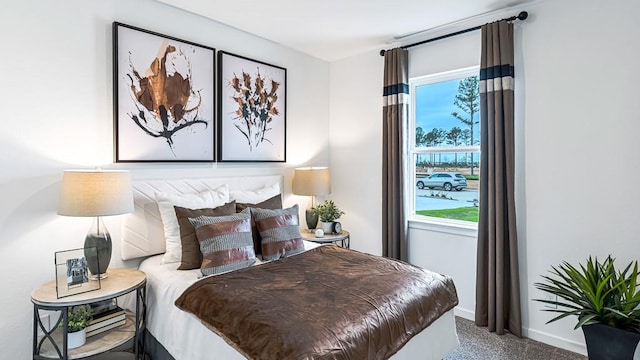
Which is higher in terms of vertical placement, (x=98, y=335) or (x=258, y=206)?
(x=258, y=206)

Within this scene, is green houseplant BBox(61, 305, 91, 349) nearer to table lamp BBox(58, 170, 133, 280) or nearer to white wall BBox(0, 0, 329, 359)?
table lamp BBox(58, 170, 133, 280)

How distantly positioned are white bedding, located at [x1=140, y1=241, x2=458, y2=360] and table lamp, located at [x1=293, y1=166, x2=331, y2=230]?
149 cm

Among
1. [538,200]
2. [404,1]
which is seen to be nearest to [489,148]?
[538,200]

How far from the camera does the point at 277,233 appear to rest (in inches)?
102

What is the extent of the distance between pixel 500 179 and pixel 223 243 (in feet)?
7.14

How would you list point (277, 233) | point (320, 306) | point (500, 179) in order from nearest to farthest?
point (320, 306) < point (277, 233) < point (500, 179)

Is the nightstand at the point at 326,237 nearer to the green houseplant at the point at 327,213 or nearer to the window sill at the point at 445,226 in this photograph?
the green houseplant at the point at 327,213

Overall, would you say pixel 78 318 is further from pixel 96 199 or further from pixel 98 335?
pixel 96 199

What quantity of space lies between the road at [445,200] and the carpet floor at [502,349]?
113cm

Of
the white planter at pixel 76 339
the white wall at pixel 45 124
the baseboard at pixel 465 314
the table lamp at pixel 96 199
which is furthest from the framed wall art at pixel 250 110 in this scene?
the baseboard at pixel 465 314

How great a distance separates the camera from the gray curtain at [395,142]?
11.1 feet

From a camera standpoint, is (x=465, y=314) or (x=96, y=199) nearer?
(x=96, y=199)

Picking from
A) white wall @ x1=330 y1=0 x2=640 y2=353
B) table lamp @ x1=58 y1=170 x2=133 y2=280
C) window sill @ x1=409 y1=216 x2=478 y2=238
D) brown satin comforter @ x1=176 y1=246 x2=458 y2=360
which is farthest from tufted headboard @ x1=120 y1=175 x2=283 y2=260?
white wall @ x1=330 y1=0 x2=640 y2=353

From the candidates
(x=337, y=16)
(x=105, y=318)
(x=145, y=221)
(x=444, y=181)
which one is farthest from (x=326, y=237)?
(x=337, y=16)
